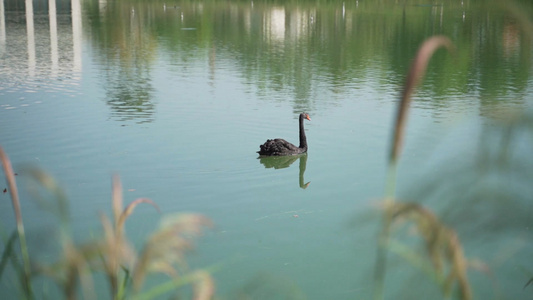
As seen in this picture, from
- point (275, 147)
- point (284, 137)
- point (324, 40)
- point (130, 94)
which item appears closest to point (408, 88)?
point (275, 147)

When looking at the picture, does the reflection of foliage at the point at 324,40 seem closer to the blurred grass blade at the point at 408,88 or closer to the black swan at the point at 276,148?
the black swan at the point at 276,148

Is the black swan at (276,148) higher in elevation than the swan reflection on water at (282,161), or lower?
higher

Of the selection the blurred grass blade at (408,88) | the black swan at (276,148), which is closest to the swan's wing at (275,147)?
the black swan at (276,148)

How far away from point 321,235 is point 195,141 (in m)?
3.32

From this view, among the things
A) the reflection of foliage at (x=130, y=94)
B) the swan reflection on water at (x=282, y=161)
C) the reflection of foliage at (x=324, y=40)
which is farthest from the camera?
the reflection of foliage at (x=324, y=40)

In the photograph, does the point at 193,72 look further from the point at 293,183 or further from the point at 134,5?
the point at 134,5

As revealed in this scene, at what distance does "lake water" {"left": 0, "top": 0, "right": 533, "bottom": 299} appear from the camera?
1.42m

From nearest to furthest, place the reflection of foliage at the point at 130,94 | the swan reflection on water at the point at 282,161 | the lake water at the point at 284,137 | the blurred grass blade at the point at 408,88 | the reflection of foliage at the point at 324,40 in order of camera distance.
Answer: the blurred grass blade at the point at 408,88
the lake water at the point at 284,137
the swan reflection on water at the point at 282,161
the reflection of foliage at the point at 130,94
the reflection of foliage at the point at 324,40

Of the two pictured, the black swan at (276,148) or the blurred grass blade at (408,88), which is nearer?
the blurred grass blade at (408,88)

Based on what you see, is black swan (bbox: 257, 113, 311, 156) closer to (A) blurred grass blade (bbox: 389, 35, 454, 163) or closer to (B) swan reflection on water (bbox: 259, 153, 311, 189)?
(B) swan reflection on water (bbox: 259, 153, 311, 189)

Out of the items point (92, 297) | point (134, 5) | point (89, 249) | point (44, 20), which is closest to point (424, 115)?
point (92, 297)

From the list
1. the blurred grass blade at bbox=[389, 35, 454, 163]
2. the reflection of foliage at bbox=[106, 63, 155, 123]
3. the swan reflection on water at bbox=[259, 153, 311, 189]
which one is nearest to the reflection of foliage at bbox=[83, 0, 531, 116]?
the reflection of foliage at bbox=[106, 63, 155, 123]

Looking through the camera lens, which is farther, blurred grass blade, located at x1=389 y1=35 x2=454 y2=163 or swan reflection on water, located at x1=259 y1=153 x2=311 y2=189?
swan reflection on water, located at x1=259 y1=153 x2=311 y2=189

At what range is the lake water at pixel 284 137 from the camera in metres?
1.42
